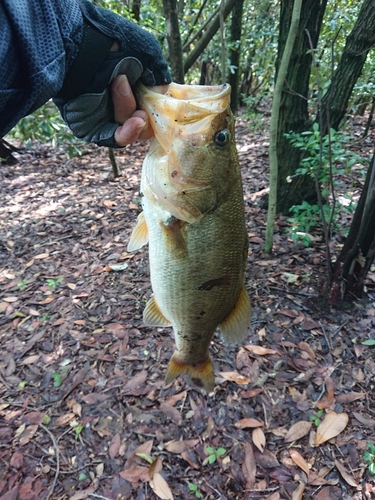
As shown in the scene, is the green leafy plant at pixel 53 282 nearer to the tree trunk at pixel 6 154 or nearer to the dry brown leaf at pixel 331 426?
the dry brown leaf at pixel 331 426

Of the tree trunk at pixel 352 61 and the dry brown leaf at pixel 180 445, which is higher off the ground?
the tree trunk at pixel 352 61

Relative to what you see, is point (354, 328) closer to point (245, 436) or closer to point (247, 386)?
point (247, 386)

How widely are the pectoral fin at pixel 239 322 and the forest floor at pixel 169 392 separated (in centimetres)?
117

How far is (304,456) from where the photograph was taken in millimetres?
2383

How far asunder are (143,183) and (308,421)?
215cm

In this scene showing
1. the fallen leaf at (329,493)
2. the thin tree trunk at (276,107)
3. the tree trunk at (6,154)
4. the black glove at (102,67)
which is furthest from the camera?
the tree trunk at (6,154)

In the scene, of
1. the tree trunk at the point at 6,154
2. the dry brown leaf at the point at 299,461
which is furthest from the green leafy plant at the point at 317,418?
the tree trunk at the point at 6,154

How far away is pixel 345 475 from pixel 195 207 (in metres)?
2.08

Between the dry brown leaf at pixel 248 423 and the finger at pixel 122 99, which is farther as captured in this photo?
the dry brown leaf at pixel 248 423

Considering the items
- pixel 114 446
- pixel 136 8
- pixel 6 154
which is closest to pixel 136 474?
pixel 114 446

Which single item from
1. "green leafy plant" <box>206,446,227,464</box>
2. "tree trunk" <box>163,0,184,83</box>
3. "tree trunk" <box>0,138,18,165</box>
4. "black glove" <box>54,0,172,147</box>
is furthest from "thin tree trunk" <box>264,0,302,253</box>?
"tree trunk" <box>0,138,18,165</box>

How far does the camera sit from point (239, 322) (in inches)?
68.9

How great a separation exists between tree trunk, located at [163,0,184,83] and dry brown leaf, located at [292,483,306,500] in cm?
380

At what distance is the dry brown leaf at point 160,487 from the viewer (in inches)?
88.1
